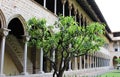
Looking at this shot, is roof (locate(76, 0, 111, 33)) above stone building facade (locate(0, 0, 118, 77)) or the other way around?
above

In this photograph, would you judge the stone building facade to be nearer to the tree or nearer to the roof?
the roof

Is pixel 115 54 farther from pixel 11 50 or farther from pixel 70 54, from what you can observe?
pixel 70 54

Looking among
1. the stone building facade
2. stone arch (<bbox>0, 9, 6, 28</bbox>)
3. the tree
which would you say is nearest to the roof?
the stone building facade

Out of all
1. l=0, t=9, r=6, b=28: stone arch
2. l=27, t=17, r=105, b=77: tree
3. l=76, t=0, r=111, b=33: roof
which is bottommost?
l=27, t=17, r=105, b=77: tree

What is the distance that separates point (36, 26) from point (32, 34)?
395 mm

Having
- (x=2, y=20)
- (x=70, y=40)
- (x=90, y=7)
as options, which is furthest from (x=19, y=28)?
(x=90, y=7)

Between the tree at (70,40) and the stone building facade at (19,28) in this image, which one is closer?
the tree at (70,40)

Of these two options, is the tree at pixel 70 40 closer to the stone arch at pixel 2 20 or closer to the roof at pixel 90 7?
the stone arch at pixel 2 20

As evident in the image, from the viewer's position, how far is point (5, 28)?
35.0 ft

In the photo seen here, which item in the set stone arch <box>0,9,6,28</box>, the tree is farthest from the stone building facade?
the tree

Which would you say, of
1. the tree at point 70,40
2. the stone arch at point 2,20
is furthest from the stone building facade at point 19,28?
the tree at point 70,40

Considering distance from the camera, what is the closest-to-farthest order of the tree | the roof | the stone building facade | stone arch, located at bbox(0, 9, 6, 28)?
the tree < stone arch, located at bbox(0, 9, 6, 28) < the stone building facade < the roof

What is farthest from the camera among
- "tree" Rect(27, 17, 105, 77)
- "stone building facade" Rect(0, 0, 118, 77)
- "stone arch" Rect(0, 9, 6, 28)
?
"stone building facade" Rect(0, 0, 118, 77)

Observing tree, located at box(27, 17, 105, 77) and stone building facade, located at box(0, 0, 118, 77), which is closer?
tree, located at box(27, 17, 105, 77)
